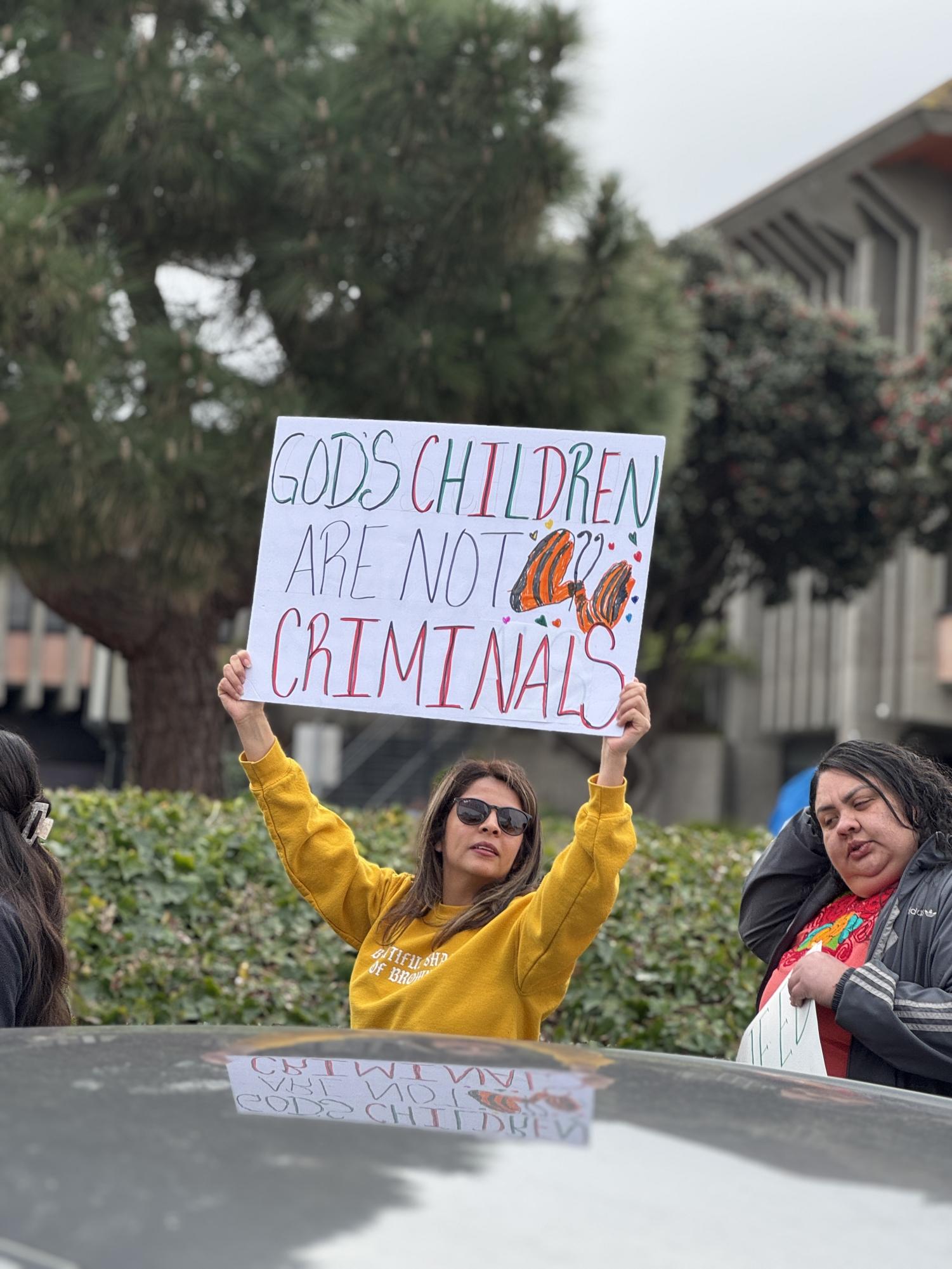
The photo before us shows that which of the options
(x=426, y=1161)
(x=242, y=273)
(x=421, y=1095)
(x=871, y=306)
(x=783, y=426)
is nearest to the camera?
(x=426, y=1161)

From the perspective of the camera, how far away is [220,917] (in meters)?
4.66

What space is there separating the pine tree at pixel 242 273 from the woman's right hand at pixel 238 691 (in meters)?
4.45

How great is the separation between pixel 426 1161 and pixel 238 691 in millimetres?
1774

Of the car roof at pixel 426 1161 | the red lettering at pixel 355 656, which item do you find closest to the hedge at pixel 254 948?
the red lettering at pixel 355 656

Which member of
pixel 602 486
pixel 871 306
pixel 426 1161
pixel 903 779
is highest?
pixel 871 306

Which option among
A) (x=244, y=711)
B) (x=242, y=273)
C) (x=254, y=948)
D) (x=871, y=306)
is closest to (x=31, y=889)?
(x=244, y=711)

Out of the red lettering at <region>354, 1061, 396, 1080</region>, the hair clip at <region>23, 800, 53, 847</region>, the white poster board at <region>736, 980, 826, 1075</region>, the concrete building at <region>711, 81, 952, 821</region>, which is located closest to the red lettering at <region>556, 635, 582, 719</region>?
the white poster board at <region>736, 980, 826, 1075</region>

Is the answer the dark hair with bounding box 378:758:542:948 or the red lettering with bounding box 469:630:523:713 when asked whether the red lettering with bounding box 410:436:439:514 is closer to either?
the red lettering with bounding box 469:630:523:713

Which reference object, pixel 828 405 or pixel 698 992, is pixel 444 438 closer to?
pixel 698 992

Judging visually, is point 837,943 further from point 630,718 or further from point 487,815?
point 487,815

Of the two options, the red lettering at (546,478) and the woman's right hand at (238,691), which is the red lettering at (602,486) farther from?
the woman's right hand at (238,691)

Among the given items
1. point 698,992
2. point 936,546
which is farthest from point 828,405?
point 698,992

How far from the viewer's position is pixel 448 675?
2963 mm

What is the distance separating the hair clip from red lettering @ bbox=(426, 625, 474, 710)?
736mm
